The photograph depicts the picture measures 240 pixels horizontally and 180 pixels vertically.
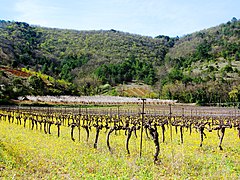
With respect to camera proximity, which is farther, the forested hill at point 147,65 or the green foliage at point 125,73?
the green foliage at point 125,73

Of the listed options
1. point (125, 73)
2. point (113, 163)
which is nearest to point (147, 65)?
point (125, 73)

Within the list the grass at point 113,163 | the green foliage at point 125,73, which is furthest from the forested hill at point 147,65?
the grass at point 113,163

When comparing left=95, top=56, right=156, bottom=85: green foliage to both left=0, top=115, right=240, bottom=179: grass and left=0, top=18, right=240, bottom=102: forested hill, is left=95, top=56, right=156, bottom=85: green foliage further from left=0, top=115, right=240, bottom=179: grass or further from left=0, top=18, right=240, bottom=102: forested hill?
left=0, top=115, right=240, bottom=179: grass

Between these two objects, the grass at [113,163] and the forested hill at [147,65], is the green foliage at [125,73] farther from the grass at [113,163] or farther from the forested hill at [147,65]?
the grass at [113,163]

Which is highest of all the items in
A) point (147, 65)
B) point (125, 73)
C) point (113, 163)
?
point (147, 65)

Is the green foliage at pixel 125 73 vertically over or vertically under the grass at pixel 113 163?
over

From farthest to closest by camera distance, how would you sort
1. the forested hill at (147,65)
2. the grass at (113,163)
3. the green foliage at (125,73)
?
1. the green foliage at (125,73)
2. the forested hill at (147,65)
3. the grass at (113,163)

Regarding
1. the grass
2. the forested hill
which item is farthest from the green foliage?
the grass

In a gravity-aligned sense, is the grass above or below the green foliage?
below

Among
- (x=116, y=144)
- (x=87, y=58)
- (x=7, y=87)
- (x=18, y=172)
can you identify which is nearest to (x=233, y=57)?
(x=87, y=58)

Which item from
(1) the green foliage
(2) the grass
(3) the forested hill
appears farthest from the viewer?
(1) the green foliage

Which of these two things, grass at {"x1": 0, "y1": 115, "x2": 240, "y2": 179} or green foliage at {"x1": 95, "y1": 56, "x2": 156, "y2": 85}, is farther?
green foliage at {"x1": 95, "y1": 56, "x2": 156, "y2": 85}

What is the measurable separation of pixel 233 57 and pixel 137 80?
141 feet

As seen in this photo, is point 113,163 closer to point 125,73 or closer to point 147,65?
point 125,73
